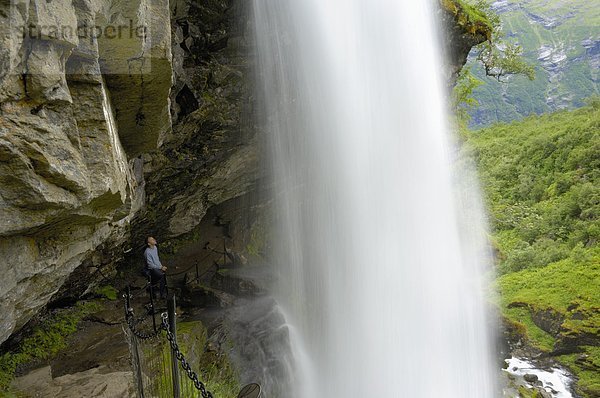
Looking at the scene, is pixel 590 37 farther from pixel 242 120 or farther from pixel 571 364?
pixel 242 120

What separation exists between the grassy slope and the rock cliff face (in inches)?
553

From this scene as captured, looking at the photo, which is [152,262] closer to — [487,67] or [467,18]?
[467,18]

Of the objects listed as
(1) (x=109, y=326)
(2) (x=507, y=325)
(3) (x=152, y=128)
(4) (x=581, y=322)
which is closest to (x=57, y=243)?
(3) (x=152, y=128)

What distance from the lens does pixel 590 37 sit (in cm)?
10156

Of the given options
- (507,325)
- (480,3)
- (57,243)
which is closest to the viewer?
Answer: (57,243)

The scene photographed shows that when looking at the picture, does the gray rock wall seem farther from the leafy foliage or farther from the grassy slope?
the leafy foliage

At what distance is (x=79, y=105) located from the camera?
3.92 metres

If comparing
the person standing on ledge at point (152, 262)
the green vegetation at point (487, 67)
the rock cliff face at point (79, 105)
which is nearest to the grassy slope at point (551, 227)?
the green vegetation at point (487, 67)

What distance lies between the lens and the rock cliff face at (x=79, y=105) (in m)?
3.21

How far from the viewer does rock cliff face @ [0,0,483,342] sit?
3.21 meters

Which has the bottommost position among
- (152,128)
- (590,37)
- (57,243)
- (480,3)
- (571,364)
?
(571,364)

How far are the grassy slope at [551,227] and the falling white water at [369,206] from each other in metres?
5.42

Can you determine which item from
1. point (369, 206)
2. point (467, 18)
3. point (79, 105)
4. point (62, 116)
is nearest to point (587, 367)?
point (369, 206)

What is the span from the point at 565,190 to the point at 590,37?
317 ft
